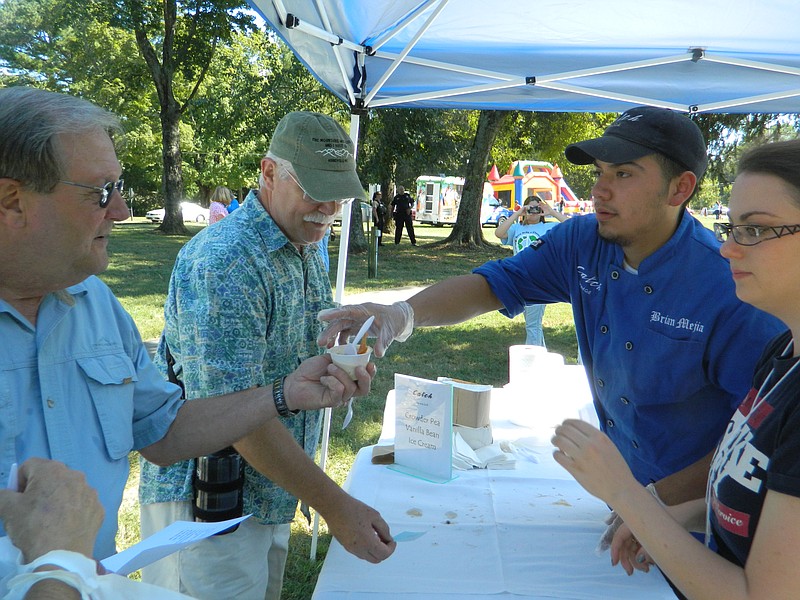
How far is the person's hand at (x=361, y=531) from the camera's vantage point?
1.80 metres

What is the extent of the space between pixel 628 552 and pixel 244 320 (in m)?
1.25

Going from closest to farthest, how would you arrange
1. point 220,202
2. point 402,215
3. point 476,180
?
point 220,202 < point 476,180 < point 402,215

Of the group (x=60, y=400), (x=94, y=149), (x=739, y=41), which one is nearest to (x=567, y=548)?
(x=60, y=400)

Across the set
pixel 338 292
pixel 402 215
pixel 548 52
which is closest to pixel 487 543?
pixel 338 292

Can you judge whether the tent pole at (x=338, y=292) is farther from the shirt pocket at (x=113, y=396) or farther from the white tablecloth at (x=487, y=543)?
the shirt pocket at (x=113, y=396)

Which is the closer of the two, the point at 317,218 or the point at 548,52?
the point at 317,218

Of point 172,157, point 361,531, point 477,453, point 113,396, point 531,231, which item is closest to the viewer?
point 113,396

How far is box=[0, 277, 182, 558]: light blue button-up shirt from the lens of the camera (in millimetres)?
1395

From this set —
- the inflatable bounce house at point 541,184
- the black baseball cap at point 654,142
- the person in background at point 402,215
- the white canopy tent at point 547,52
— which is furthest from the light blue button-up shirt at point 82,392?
the inflatable bounce house at point 541,184

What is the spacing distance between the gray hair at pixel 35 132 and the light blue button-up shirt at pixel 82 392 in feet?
0.98

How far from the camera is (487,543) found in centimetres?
194

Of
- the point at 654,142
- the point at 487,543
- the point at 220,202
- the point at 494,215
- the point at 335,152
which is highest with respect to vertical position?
the point at 654,142

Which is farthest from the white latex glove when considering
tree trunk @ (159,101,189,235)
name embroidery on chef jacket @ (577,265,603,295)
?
tree trunk @ (159,101,189,235)

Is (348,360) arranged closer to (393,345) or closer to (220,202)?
(393,345)
